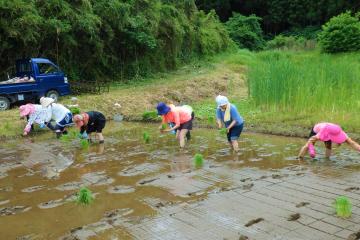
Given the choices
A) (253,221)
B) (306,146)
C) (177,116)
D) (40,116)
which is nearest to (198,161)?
(177,116)

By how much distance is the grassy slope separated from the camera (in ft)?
34.1

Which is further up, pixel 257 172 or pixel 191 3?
pixel 191 3

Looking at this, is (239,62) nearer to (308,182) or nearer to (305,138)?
(305,138)

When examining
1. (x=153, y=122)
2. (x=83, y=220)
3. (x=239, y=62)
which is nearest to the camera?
(x=83, y=220)

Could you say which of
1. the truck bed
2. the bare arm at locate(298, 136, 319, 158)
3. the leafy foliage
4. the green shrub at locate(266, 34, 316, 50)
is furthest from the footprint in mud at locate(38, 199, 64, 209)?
the leafy foliage

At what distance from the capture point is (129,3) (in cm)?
1875

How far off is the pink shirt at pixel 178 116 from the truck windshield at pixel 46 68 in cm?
744

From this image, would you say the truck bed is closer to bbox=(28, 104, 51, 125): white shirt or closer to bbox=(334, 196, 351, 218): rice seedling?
bbox=(28, 104, 51, 125): white shirt

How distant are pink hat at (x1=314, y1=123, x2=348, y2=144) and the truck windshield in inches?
408

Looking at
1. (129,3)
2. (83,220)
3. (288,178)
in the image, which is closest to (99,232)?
(83,220)

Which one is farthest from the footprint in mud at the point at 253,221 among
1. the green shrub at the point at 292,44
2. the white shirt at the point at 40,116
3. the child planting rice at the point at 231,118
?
the green shrub at the point at 292,44

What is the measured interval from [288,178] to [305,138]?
3.29m

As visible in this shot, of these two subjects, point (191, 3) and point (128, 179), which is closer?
point (128, 179)

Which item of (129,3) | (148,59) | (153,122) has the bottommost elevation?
(153,122)
